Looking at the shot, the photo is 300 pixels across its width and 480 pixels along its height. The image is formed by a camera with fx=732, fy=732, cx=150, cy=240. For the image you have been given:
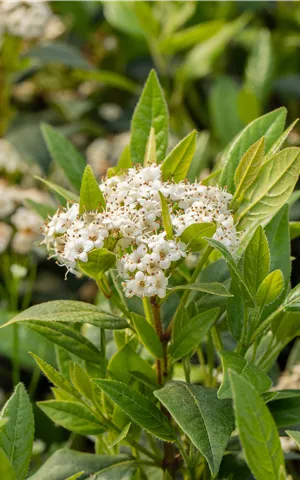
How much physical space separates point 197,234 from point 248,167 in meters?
0.09

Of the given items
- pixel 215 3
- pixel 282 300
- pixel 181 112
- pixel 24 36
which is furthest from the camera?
pixel 215 3

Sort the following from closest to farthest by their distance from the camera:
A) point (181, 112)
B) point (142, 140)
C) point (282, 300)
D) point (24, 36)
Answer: point (282, 300) → point (142, 140) → point (24, 36) → point (181, 112)

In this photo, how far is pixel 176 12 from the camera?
64.2 inches

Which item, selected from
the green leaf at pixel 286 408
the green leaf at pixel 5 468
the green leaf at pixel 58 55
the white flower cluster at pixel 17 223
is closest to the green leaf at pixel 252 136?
the green leaf at pixel 286 408

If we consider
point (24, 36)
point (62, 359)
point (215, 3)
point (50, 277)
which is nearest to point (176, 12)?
point (215, 3)

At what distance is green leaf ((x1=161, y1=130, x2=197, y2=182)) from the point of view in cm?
72

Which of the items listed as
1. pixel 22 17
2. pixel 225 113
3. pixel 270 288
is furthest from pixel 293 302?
pixel 22 17

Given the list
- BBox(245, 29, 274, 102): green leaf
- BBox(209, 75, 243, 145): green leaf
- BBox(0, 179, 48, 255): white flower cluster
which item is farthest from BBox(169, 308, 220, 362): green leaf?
BBox(245, 29, 274, 102): green leaf

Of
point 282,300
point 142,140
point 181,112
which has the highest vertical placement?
point 181,112

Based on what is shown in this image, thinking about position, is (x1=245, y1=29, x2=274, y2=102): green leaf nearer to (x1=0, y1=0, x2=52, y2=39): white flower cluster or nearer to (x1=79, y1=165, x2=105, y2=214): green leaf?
(x1=0, y1=0, x2=52, y2=39): white flower cluster

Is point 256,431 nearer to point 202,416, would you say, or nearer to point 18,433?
point 202,416

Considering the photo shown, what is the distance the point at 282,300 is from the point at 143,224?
0.16m

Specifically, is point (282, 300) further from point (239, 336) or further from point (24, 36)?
point (24, 36)

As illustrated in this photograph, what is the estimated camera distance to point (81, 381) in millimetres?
732
